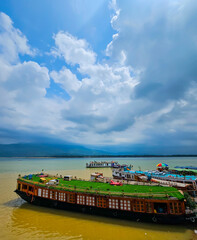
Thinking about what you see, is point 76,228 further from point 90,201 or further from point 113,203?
point 113,203

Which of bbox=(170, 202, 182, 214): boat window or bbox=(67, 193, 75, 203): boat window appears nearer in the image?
bbox=(170, 202, 182, 214): boat window

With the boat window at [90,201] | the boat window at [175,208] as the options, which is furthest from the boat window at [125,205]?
the boat window at [175,208]

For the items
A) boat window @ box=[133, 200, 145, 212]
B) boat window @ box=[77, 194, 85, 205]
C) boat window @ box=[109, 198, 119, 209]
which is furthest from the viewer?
boat window @ box=[77, 194, 85, 205]

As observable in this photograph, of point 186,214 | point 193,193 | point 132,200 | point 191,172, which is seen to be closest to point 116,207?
point 132,200

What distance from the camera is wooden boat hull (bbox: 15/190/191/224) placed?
14.5 meters

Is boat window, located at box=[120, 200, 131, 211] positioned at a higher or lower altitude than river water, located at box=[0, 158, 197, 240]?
higher

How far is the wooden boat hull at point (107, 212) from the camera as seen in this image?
47.5ft

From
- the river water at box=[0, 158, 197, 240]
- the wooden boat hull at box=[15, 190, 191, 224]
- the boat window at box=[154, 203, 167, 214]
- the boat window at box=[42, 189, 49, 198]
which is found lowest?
the river water at box=[0, 158, 197, 240]

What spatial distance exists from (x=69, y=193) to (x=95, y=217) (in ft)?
14.5

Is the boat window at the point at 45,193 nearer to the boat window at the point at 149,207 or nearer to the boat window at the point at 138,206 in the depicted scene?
the boat window at the point at 138,206

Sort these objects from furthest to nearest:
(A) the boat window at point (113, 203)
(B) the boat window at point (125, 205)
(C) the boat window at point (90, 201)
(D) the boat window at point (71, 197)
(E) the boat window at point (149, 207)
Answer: (D) the boat window at point (71, 197) → (C) the boat window at point (90, 201) → (A) the boat window at point (113, 203) → (B) the boat window at point (125, 205) → (E) the boat window at point (149, 207)

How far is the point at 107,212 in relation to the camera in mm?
16422

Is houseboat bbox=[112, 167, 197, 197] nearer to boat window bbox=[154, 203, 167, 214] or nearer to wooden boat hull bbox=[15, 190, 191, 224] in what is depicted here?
boat window bbox=[154, 203, 167, 214]

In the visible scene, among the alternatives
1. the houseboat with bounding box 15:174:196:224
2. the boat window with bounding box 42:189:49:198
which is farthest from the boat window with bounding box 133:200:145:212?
the boat window with bounding box 42:189:49:198
